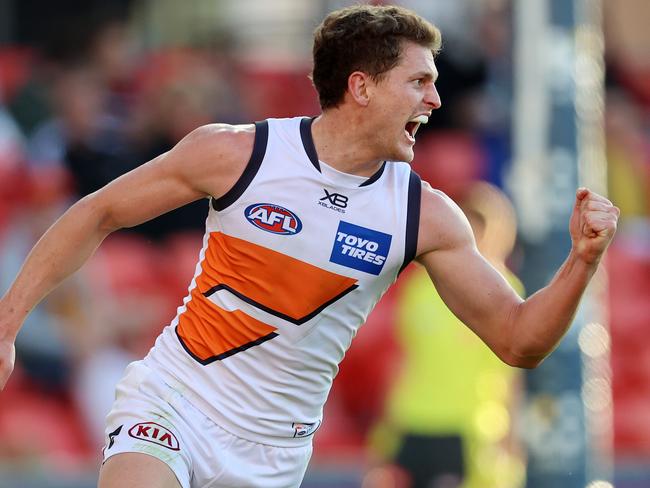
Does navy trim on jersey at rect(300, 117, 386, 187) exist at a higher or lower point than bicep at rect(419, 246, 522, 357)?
higher

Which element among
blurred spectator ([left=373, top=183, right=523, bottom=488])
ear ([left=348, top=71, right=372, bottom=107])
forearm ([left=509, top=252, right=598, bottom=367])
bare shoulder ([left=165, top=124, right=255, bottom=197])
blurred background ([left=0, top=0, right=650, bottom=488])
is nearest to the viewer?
forearm ([left=509, top=252, right=598, bottom=367])

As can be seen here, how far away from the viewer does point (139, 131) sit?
1117 cm

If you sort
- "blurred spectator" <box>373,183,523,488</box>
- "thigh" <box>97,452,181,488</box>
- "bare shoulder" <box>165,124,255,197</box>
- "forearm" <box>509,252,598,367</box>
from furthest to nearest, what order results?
"blurred spectator" <box>373,183,523,488</box>
"bare shoulder" <box>165,124,255,197</box>
"forearm" <box>509,252,598,367</box>
"thigh" <box>97,452,181,488</box>

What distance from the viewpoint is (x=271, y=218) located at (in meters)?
5.27

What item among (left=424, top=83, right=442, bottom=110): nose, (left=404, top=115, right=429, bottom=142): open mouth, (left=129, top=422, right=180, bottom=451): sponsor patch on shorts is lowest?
(left=129, top=422, right=180, bottom=451): sponsor patch on shorts

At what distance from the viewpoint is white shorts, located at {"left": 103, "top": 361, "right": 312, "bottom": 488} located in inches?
201

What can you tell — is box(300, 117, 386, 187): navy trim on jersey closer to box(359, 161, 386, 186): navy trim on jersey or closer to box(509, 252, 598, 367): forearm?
box(359, 161, 386, 186): navy trim on jersey

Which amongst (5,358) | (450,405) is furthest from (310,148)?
(450,405)

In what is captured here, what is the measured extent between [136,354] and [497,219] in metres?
2.87

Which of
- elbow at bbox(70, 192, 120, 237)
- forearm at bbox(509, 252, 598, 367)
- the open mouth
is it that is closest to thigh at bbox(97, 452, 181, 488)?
elbow at bbox(70, 192, 120, 237)

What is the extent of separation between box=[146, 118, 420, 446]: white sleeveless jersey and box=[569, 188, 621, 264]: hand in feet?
2.10

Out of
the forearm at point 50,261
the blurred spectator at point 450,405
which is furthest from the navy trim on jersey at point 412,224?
the blurred spectator at point 450,405

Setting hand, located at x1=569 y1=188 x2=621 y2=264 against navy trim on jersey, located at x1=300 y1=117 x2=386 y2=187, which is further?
navy trim on jersey, located at x1=300 y1=117 x2=386 y2=187

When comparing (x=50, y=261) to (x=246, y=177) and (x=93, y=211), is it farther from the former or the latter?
(x=246, y=177)
